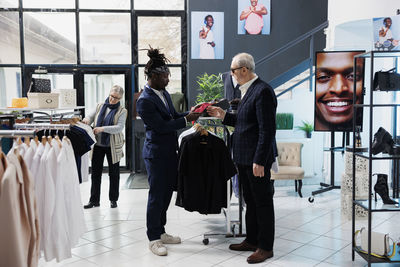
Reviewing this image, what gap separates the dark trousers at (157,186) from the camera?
370 centimetres

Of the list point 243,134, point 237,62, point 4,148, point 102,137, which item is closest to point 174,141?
point 243,134

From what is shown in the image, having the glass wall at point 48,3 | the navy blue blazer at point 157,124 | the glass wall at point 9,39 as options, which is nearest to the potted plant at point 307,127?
the navy blue blazer at point 157,124

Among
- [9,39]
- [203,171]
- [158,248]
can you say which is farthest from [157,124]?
[9,39]

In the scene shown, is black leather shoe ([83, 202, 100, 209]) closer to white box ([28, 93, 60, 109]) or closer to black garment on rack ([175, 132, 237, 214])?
white box ([28, 93, 60, 109])

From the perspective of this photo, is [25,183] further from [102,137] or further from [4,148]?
[102,137]

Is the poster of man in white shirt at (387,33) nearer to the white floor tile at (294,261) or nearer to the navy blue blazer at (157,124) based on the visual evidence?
the navy blue blazer at (157,124)

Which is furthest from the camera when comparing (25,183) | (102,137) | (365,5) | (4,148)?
(365,5)

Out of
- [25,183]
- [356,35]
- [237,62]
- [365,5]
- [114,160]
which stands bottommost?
[114,160]

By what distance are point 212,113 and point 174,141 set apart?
447mm

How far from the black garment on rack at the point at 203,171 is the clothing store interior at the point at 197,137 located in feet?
0.04

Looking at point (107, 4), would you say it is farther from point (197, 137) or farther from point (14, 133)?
point (14, 133)

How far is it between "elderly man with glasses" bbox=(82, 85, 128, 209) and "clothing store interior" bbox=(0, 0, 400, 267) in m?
0.02

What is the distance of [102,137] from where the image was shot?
5.27 meters

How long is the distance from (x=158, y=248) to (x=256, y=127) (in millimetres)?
1427
